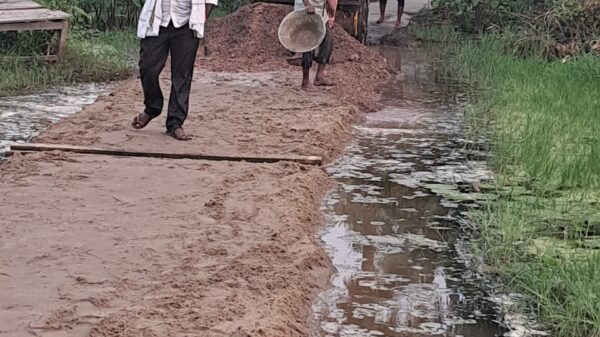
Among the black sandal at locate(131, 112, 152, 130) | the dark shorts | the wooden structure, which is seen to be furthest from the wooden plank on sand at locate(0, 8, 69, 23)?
the black sandal at locate(131, 112, 152, 130)

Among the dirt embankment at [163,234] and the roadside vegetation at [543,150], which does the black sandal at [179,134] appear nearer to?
the dirt embankment at [163,234]

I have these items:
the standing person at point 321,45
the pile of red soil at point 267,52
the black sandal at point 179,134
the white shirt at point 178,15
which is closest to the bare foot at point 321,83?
the standing person at point 321,45

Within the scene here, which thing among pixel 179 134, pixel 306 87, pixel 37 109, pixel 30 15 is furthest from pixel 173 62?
pixel 30 15

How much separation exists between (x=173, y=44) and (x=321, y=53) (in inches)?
111

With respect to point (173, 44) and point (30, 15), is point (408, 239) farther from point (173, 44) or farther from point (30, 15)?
point (30, 15)

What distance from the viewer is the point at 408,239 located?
5383 millimetres

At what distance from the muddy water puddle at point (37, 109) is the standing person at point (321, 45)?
2.12 metres

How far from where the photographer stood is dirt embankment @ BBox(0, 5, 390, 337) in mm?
3994

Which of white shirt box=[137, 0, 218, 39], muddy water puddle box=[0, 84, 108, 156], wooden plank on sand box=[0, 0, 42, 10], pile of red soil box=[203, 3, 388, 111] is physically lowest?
muddy water puddle box=[0, 84, 108, 156]

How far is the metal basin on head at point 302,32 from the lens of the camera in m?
9.45

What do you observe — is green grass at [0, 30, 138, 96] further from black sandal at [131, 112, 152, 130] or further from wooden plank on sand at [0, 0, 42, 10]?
black sandal at [131, 112, 152, 130]

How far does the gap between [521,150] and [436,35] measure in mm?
8849

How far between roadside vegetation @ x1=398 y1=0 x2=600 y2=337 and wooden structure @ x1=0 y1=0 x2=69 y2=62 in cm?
455

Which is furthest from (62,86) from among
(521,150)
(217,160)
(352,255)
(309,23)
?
(352,255)
